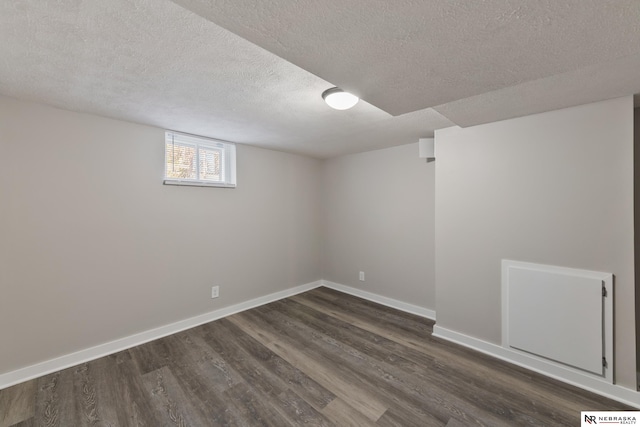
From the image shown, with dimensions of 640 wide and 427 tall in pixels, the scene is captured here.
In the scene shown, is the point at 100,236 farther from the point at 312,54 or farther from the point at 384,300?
the point at 384,300

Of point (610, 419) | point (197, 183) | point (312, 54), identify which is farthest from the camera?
point (197, 183)

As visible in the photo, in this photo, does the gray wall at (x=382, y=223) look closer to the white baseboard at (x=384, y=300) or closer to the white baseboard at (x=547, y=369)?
the white baseboard at (x=384, y=300)

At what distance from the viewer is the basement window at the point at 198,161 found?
2.77 m

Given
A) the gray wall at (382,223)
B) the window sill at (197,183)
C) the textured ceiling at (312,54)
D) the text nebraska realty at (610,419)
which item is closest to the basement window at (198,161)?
the window sill at (197,183)

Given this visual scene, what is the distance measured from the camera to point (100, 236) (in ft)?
7.54

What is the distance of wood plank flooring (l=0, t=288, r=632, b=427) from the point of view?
1604 millimetres

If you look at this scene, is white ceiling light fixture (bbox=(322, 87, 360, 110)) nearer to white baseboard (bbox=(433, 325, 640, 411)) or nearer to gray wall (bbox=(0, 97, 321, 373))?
gray wall (bbox=(0, 97, 321, 373))

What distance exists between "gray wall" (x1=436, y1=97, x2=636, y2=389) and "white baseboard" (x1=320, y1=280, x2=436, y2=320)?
1.75ft

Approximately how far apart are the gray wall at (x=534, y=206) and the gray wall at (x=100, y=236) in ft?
8.13

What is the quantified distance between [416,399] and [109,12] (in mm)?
2759

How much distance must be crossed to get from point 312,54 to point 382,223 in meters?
2.77

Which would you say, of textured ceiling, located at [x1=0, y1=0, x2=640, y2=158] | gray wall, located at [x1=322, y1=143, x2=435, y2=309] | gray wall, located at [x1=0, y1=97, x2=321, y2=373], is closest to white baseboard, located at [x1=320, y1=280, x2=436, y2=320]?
gray wall, located at [x1=322, y1=143, x2=435, y2=309]

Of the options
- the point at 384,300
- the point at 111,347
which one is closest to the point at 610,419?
the point at 384,300

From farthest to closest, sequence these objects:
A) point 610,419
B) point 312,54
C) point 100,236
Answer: point 100,236
point 610,419
point 312,54
